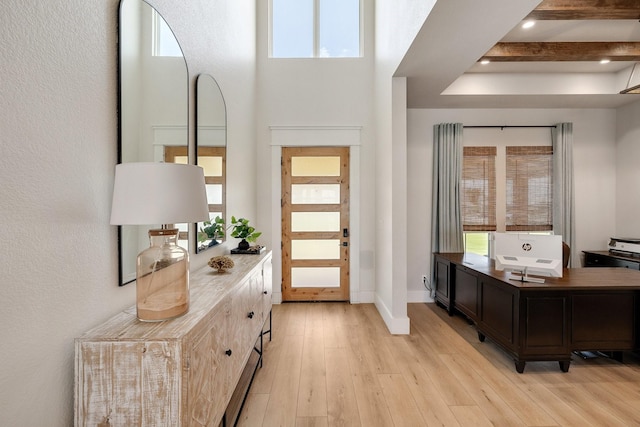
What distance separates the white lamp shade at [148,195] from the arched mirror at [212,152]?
1099mm

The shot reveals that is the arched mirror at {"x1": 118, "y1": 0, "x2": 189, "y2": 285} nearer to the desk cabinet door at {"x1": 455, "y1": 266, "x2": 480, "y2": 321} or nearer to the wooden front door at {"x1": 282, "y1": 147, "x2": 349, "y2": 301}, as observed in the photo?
the wooden front door at {"x1": 282, "y1": 147, "x2": 349, "y2": 301}

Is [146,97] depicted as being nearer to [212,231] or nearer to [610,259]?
[212,231]

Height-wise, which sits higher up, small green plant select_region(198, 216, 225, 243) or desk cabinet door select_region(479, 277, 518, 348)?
small green plant select_region(198, 216, 225, 243)

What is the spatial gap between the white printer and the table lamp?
5.31m

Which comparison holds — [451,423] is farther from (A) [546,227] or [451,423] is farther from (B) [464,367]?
(A) [546,227]

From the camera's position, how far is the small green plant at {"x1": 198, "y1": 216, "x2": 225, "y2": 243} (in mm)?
2275

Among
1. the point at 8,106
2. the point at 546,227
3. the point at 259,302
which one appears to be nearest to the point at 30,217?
the point at 8,106

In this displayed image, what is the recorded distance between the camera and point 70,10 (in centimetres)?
107

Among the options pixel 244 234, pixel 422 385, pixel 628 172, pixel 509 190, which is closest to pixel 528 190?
pixel 509 190

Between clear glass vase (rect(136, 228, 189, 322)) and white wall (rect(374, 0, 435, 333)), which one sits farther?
white wall (rect(374, 0, 435, 333))

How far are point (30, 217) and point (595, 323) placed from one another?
3.77m

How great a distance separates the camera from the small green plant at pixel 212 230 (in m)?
2.28

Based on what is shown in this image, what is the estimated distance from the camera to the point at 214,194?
249 cm

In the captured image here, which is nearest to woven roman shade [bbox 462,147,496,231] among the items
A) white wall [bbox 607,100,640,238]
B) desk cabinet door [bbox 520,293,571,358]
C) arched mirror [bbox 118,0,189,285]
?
white wall [bbox 607,100,640,238]
